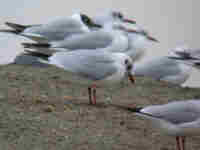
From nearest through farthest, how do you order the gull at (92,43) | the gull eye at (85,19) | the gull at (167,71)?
the gull at (92,43), the gull at (167,71), the gull eye at (85,19)

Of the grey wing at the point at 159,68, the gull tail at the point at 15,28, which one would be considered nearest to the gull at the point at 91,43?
the grey wing at the point at 159,68

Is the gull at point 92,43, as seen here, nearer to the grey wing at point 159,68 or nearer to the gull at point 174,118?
the grey wing at point 159,68

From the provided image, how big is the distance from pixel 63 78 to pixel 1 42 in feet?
5.35

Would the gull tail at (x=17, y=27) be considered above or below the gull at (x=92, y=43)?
above

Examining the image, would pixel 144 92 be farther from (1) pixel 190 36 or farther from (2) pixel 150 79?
(1) pixel 190 36

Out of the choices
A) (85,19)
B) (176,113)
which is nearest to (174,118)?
(176,113)

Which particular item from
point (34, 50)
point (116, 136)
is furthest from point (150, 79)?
point (116, 136)

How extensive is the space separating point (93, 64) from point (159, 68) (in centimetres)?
217

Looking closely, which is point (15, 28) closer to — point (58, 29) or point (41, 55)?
point (58, 29)

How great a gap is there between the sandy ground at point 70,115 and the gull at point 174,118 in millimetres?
311

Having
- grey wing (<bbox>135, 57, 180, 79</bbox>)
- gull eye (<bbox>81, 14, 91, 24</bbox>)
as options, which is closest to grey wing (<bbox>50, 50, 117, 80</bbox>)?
grey wing (<bbox>135, 57, 180, 79</bbox>)

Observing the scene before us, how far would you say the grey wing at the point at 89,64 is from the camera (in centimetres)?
525

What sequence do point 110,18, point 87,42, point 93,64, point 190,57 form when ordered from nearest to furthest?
point 93,64
point 87,42
point 190,57
point 110,18

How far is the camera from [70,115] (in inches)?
184
